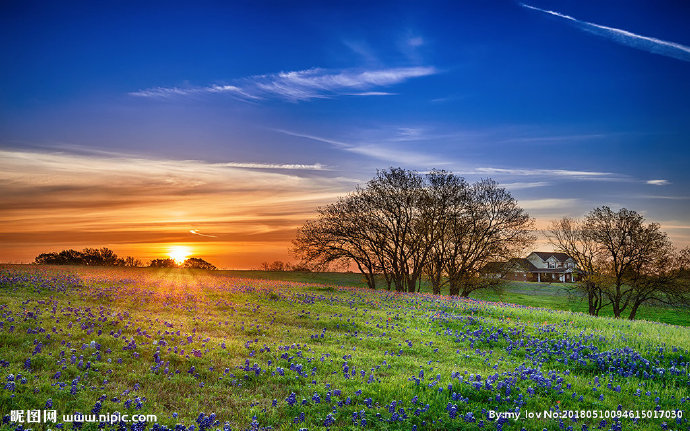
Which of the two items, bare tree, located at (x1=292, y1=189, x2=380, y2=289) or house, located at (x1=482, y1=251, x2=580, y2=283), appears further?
house, located at (x1=482, y1=251, x2=580, y2=283)

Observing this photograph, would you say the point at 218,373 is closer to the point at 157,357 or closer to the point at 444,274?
the point at 157,357

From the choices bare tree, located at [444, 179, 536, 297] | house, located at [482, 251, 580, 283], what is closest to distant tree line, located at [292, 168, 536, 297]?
bare tree, located at [444, 179, 536, 297]

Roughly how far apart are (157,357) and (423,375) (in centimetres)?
660

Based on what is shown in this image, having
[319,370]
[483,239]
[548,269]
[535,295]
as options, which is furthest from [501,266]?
[548,269]

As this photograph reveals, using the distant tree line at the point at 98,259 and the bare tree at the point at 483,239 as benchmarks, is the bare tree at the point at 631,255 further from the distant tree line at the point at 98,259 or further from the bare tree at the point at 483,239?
the distant tree line at the point at 98,259

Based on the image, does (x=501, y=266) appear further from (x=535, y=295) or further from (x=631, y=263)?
(x=535, y=295)

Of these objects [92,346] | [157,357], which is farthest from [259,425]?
[92,346]

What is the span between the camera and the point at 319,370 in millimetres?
10719

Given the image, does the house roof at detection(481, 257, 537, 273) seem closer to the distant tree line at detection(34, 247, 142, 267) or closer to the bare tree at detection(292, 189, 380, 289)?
the bare tree at detection(292, 189, 380, 289)

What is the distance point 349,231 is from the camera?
46031 millimetres

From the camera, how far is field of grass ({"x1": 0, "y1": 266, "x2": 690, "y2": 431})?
8.10 metres

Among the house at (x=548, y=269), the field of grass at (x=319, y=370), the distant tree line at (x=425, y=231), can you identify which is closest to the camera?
the field of grass at (x=319, y=370)

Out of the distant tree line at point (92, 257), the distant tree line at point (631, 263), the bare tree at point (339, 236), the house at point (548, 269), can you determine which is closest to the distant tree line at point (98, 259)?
the distant tree line at point (92, 257)

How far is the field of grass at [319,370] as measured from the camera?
319 inches
